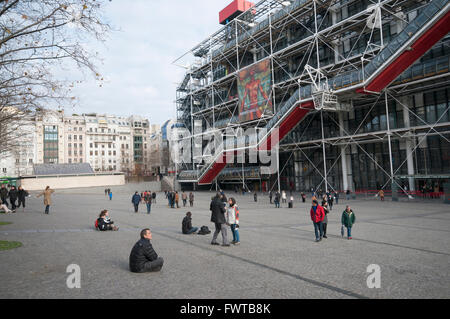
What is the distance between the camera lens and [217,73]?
154ft

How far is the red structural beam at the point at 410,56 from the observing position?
18781mm

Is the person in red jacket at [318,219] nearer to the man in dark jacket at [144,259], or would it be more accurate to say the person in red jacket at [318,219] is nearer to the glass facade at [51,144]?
the man in dark jacket at [144,259]

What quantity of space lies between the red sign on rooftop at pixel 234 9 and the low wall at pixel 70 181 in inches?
1197

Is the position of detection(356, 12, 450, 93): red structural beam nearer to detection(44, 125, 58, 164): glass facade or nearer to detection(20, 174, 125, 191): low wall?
detection(20, 174, 125, 191): low wall

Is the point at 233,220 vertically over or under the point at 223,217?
under

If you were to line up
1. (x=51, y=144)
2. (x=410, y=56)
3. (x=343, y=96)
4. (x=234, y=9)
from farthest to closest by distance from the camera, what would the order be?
(x=51, y=144), (x=234, y=9), (x=343, y=96), (x=410, y=56)

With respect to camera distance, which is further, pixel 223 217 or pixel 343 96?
pixel 343 96

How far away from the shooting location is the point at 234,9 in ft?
140

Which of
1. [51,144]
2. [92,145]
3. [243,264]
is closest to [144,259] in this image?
[243,264]

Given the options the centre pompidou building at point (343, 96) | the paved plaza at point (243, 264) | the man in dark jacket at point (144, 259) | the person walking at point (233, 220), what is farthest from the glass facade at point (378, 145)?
the man in dark jacket at point (144, 259)

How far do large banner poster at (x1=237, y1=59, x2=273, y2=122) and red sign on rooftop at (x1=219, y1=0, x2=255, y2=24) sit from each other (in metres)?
11.0

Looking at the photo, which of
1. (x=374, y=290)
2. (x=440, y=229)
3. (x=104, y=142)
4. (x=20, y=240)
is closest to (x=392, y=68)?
(x=440, y=229)

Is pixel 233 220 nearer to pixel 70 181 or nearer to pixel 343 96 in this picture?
pixel 343 96

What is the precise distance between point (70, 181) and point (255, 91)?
33.8 metres
